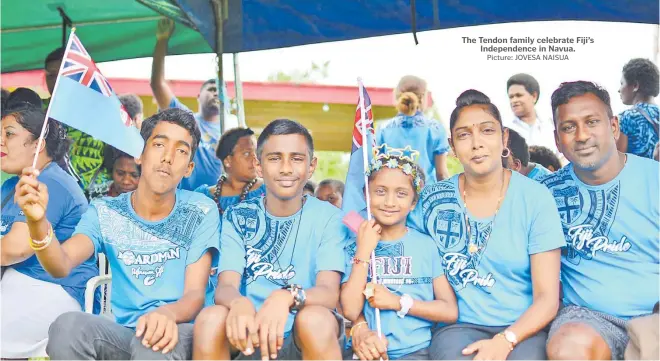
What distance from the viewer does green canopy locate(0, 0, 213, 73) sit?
5508 mm

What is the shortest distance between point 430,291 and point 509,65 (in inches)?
99.3

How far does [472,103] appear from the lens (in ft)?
12.1

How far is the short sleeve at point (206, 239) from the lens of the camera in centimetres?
355

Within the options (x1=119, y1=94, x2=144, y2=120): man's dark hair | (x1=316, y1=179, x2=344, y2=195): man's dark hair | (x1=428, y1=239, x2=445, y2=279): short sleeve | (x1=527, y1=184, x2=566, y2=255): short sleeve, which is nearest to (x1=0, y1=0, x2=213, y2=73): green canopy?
(x1=119, y1=94, x2=144, y2=120): man's dark hair

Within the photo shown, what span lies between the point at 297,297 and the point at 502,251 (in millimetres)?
958

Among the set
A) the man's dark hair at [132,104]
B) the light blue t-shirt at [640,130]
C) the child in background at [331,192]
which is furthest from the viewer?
the man's dark hair at [132,104]

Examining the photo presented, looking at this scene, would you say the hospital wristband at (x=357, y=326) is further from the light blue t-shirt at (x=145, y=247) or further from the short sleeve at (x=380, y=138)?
the short sleeve at (x=380, y=138)

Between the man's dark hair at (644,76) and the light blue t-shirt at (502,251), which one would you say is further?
the man's dark hair at (644,76)

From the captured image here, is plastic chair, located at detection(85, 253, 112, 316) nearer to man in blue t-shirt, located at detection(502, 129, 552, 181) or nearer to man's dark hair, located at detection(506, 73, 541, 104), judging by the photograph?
man in blue t-shirt, located at detection(502, 129, 552, 181)

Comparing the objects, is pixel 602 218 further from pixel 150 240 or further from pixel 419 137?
pixel 419 137

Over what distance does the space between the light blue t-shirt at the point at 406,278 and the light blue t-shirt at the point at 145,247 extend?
0.71 m

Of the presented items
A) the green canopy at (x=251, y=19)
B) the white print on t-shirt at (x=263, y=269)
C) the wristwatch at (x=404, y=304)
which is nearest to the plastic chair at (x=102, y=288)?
the white print on t-shirt at (x=263, y=269)

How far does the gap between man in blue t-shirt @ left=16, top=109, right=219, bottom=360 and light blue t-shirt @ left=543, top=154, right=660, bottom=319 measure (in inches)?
65.3

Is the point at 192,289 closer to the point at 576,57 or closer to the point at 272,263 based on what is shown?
the point at 272,263
